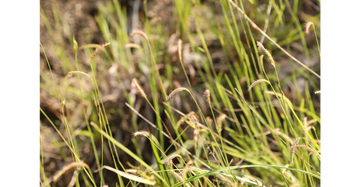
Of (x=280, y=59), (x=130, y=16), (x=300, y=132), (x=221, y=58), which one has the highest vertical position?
(x=130, y=16)

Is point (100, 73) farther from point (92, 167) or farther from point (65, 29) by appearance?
point (92, 167)

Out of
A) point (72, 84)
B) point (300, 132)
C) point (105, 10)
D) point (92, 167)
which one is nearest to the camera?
point (300, 132)

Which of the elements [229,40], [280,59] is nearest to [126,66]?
[229,40]

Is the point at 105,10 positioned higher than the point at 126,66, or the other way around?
the point at 105,10

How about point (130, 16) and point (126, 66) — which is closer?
point (126, 66)
